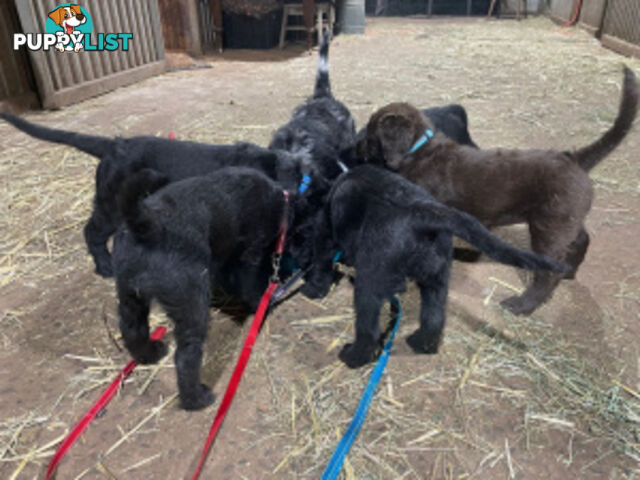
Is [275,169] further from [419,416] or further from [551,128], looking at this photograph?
[551,128]

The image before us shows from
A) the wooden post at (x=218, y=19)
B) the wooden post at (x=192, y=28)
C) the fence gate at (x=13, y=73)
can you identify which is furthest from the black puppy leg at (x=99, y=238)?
the wooden post at (x=218, y=19)

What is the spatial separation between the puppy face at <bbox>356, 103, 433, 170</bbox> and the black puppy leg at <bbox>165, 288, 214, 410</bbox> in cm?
186

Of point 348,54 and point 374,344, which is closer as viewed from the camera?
point 374,344

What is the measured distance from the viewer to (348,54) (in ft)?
39.8

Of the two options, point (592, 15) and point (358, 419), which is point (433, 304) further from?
point (592, 15)

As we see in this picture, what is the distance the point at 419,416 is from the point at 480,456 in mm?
351

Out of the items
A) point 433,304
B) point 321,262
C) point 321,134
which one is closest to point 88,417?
point 321,262

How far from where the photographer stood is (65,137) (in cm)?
315

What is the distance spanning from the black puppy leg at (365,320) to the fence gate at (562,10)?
55.7ft

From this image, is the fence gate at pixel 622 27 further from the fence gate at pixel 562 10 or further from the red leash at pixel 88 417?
the red leash at pixel 88 417

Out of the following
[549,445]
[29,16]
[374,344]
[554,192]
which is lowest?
[549,445]

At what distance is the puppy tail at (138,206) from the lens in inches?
74.1

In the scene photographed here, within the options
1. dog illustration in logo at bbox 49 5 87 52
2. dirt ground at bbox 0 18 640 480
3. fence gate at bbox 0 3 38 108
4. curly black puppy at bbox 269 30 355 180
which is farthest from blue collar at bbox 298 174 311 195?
dog illustration in logo at bbox 49 5 87 52

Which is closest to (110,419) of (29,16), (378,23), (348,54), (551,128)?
(551,128)
